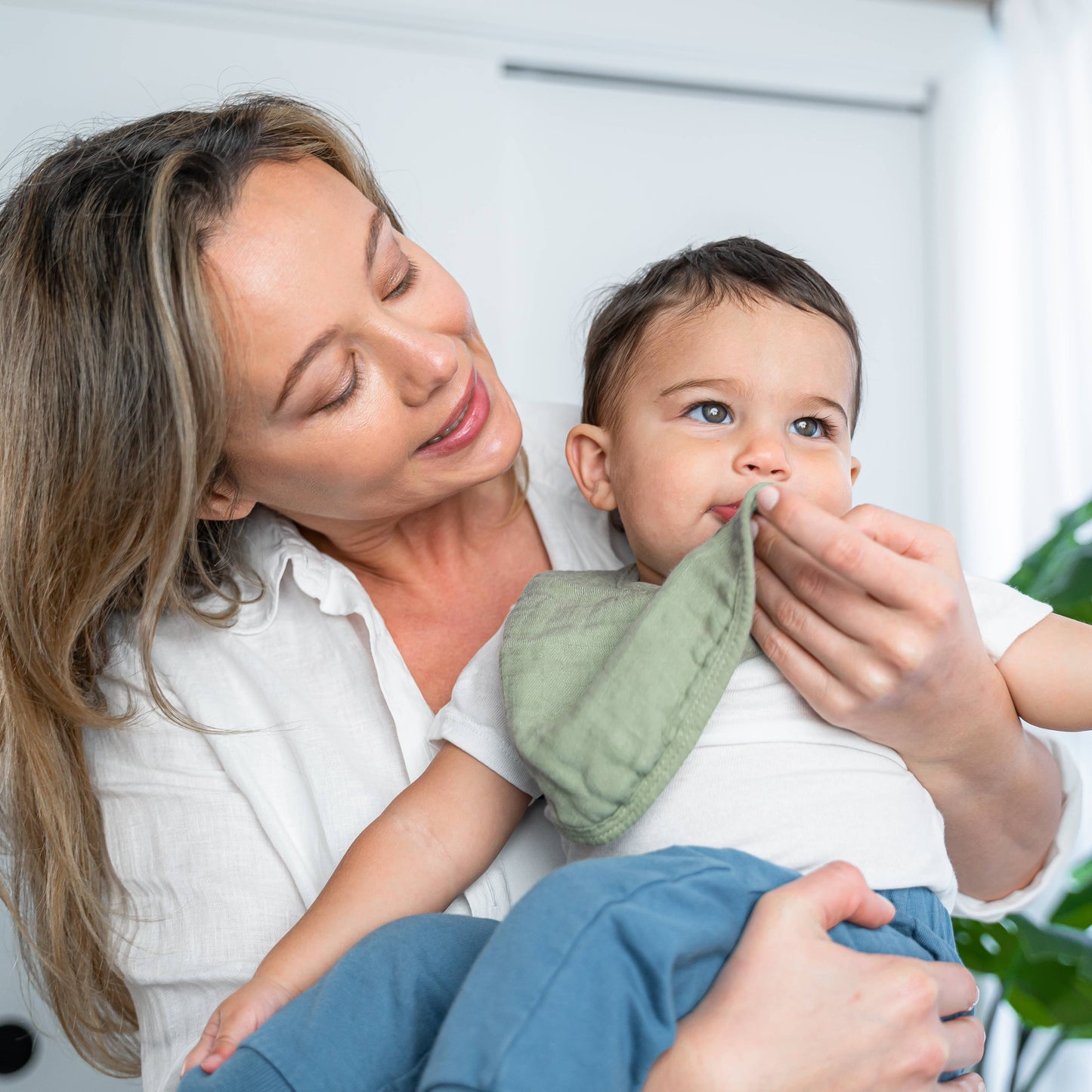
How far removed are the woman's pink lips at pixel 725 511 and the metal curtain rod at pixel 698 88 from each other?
2.17 metres

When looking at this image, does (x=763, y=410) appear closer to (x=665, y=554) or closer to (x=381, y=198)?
(x=665, y=554)

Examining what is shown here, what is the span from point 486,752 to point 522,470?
542mm

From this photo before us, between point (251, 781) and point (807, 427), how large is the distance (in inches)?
32.7

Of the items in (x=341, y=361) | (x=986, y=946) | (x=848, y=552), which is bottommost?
(x=986, y=946)

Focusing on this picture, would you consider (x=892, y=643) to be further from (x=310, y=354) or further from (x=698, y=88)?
(x=698, y=88)

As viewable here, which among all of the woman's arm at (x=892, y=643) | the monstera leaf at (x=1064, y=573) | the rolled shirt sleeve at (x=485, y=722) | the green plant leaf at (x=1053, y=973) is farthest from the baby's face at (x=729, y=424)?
the green plant leaf at (x=1053, y=973)

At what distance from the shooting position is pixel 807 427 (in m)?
1.27

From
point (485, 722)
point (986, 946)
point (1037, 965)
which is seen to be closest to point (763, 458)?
point (485, 722)

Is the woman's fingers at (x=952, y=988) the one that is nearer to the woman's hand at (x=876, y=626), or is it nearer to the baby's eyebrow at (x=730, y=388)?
the woman's hand at (x=876, y=626)

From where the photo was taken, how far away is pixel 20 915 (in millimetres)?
1498

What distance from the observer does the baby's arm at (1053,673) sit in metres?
1.11

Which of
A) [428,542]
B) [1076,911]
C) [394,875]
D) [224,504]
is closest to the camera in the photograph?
[394,875]

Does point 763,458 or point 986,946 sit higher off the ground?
point 763,458

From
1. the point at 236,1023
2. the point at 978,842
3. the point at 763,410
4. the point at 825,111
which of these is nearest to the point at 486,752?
the point at 236,1023
